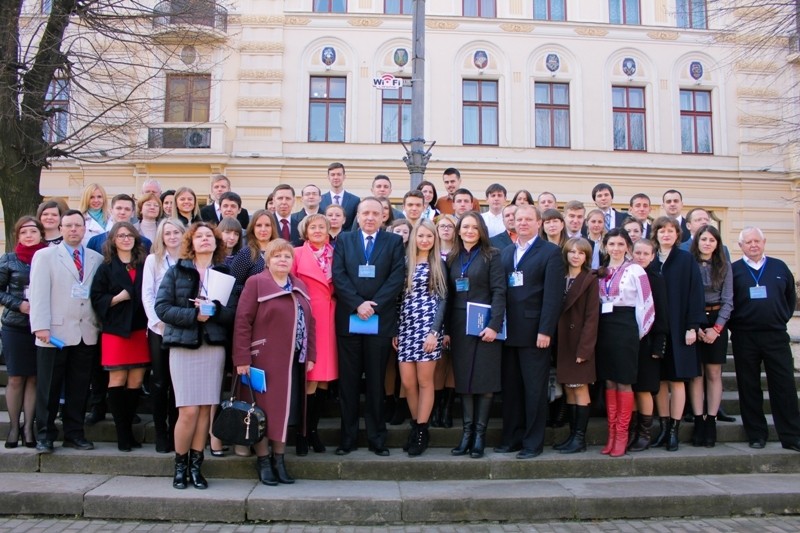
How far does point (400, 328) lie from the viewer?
18.9 feet

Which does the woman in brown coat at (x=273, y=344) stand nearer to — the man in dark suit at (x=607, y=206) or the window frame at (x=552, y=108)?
the man in dark suit at (x=607, y=206)

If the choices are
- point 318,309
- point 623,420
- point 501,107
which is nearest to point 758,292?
point 623,420

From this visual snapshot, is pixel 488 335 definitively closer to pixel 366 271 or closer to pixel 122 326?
pixel 366 271

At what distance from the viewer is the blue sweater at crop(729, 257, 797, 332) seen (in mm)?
6082

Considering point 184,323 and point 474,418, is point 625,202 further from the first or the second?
point 184,323

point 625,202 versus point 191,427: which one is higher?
point 625,202

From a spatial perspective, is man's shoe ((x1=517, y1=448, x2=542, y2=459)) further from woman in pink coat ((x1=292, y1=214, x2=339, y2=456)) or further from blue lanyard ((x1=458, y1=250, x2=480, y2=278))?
woman in pink coat ((x1=292, y1=214, x2=339, y2=456))

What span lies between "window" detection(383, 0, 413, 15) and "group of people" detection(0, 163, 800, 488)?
15561 millimetres

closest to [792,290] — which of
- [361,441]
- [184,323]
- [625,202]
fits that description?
[361,441]

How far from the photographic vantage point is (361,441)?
19.5 ft

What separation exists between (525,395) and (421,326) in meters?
1.22

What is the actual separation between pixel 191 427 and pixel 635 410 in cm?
421

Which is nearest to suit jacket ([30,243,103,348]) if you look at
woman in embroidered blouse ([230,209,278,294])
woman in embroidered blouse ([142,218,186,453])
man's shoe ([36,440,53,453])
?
woman in embroidered blouse ([142,218,186,453])

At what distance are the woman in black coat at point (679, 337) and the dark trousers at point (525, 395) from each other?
126cm
